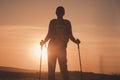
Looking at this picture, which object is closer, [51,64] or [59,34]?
[51,64]

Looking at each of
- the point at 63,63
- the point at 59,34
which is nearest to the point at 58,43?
the point at 59,34

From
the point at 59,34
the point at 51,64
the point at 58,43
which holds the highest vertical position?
the point at 59,34

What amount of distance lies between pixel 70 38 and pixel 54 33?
637 mm

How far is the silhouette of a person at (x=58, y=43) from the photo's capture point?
39.9 feet

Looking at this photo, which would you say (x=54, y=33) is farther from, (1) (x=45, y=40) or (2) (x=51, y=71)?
(2) (x=51, y=71)

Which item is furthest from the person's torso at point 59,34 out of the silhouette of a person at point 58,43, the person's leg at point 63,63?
the person's leg at point 63,63

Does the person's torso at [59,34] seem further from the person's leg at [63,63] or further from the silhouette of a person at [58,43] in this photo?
the person's leg at [63,63]

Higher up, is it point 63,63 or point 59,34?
point 59,34

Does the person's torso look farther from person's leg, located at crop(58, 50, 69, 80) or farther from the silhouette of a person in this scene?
person's leg, located at crop(58, 50, 69, 80)

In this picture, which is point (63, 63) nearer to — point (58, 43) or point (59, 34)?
point (58, 43)

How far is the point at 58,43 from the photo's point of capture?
1221cm

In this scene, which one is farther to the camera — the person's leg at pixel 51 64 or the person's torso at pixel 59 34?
the person's torso at pixel 59 34

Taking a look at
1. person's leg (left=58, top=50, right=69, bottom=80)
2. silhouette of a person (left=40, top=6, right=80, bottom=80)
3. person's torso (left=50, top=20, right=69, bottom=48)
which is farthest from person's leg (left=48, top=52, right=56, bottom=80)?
person's torso (left=50, top=20, right=69, bottom=48)

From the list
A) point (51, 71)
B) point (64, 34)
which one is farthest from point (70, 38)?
point (51, 71)
